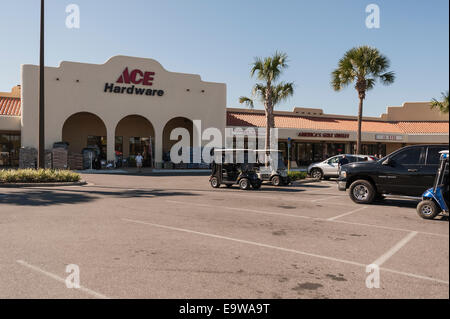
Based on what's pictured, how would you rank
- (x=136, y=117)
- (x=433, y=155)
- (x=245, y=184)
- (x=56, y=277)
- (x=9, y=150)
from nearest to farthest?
(x=56, y=277)
(x=433, y=155)
(x=245, y=184)
(x=9, y=150)
(x=136, y=117)

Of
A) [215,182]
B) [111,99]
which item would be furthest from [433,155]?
[111,99]

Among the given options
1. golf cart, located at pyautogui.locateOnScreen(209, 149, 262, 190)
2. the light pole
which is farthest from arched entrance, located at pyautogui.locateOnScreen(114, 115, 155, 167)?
golf cart, located at pyautogui.locateOnScreen(209, 149, 262, 190)

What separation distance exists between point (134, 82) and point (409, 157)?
25149mm

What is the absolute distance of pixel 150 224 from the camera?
335 inches

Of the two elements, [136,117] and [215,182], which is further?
[136,117]

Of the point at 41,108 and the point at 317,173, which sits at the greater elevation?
the point at 41,108

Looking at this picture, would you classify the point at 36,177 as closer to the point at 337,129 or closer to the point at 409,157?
the point at 409,157

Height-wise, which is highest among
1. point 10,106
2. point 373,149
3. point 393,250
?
point 10,106

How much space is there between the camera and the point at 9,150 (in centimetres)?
3222

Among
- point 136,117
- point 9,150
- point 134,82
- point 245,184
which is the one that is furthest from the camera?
point 136,117

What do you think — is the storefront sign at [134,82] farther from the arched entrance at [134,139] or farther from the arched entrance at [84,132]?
the arched entrance at [84,132]

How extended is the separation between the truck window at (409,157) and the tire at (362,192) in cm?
122
